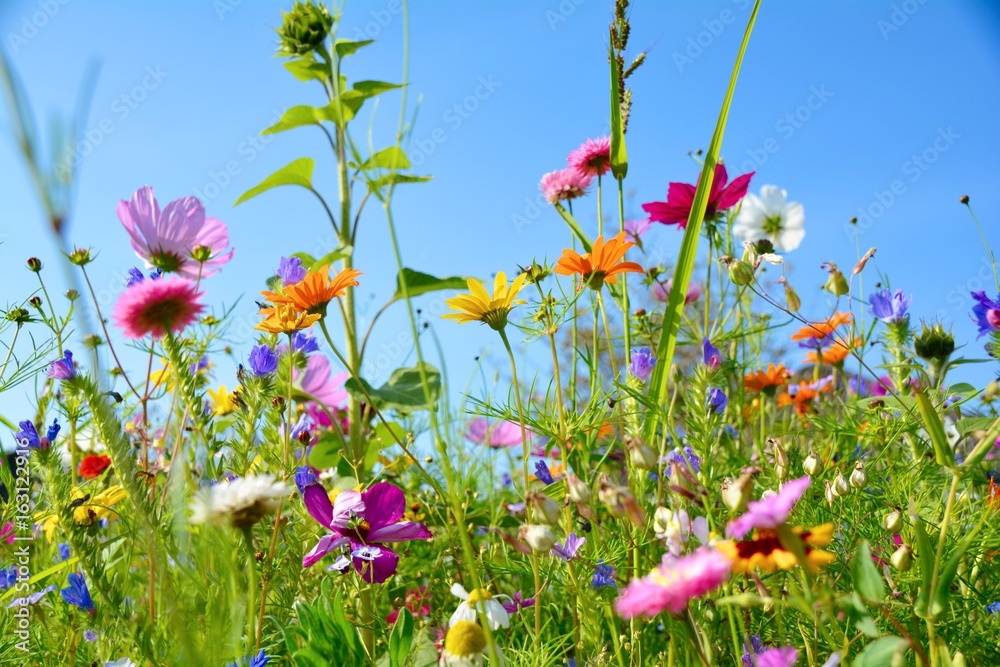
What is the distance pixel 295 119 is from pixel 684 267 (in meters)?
1.16

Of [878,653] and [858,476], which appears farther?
[858,476]

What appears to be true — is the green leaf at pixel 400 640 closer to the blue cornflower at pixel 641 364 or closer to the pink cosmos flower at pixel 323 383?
the blue cornflower at pixel 641 364

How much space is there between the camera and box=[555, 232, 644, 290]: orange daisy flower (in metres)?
0.80

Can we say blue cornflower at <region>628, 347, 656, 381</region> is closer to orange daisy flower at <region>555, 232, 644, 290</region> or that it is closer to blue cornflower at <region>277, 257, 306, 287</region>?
orange daisy flower at <region>555, 232, 644, 290</region>

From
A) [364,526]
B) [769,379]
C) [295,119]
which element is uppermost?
[295,119]

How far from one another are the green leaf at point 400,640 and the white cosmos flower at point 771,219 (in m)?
1.28

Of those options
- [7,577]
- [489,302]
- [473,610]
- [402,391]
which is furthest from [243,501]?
[402,391]

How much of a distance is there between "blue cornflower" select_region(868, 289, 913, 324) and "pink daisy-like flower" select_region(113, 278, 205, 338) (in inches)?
33.7

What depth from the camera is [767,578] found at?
2.88 feet

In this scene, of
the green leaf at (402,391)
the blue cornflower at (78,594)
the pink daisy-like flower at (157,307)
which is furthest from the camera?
the green leaf at (402,391)

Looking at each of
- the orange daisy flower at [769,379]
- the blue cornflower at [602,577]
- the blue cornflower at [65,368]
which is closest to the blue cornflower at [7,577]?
the blue cornflower at [65,368]

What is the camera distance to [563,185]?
1300 millimetres

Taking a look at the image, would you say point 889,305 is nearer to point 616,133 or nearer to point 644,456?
point 616,133

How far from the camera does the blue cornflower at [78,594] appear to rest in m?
0.87
